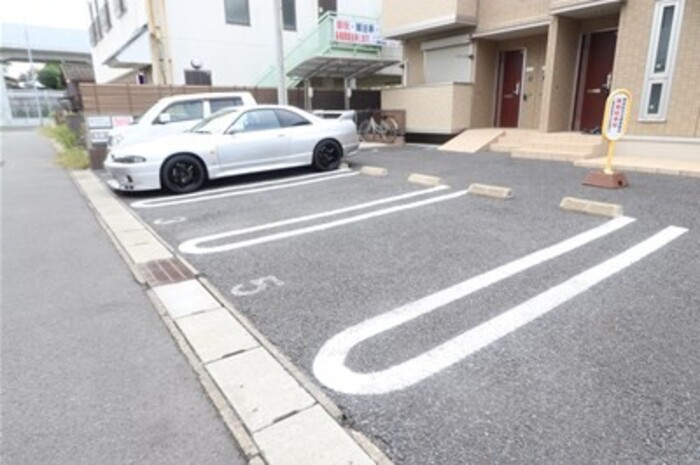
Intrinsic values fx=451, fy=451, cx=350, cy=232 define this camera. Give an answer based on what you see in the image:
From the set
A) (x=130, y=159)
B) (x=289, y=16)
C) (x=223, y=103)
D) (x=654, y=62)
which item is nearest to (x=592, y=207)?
(x=654, y=62)

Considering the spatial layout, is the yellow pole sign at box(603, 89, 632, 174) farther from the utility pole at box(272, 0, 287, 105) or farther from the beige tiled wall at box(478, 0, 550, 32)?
the utility pole at box(272, 0, 287, 105)

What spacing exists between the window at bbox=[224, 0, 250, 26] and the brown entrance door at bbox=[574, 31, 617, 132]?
38.2ft

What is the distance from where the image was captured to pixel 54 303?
3498 mm

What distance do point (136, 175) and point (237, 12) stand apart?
464 inches

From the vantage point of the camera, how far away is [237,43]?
16562 mm

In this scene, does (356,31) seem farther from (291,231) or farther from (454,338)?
(454,338)

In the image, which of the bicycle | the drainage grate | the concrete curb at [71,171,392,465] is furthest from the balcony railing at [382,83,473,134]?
the concrete curb at [71,171,392,465]

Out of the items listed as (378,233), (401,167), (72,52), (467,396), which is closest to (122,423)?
(467,396)

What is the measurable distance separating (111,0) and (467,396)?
23.6 meters

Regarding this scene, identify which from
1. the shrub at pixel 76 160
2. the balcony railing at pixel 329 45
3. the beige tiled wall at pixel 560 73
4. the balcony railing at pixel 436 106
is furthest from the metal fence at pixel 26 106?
A: the beige tiled wall at pixel 560 73

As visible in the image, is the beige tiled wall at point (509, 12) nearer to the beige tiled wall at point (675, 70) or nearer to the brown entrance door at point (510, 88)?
the brown entrance door at point (510, 88)

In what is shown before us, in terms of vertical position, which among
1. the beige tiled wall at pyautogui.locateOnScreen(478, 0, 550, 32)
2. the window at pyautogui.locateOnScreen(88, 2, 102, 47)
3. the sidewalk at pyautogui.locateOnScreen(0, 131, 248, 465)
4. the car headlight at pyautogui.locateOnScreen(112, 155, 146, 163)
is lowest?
the sidewalk at pyautogui.locateOnScreen(0, 131, 248, 465)

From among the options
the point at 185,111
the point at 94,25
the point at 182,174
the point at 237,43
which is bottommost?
the point at 182,174

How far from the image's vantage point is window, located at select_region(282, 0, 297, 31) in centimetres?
1745
